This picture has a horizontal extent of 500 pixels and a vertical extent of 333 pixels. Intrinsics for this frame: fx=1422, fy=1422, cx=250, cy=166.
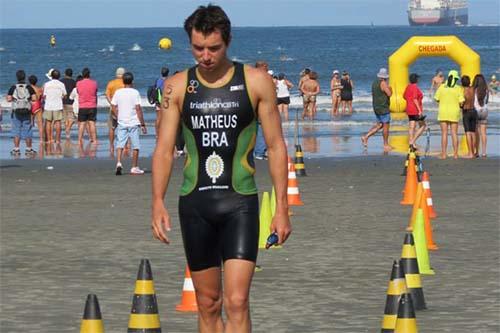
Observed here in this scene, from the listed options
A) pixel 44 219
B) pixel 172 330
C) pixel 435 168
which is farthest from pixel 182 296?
pixel 435 168

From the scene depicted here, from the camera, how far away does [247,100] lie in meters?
7.44

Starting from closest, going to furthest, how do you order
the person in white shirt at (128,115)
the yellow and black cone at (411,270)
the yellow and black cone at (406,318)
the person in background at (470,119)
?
the yellow and black cone at (406,318), the yellow and black cone at (411,270), the person in white shirt at (128,115), the person in background at (470,119)

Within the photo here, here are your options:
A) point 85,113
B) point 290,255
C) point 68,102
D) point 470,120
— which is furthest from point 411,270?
point 68,102

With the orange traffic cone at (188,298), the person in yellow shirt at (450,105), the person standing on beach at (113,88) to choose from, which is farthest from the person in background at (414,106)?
the orange traffic cone at (188,298)

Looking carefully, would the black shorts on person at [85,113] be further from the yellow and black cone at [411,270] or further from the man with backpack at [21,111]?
the yellow and black cone at [411,270]

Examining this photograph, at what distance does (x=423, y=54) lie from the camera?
143 ft

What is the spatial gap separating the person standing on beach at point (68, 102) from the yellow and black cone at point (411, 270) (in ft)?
73.3

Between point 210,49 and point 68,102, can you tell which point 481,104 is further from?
point 210,49

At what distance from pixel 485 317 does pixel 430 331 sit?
0.66 meters

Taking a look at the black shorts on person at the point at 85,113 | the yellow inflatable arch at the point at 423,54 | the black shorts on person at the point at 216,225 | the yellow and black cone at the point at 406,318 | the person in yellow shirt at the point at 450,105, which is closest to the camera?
the yellow and black cone at the point at 406,318

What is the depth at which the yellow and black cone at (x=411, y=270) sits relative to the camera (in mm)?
9922

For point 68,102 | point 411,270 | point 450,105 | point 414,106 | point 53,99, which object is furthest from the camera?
point 68,102

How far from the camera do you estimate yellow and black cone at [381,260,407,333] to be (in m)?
8.36

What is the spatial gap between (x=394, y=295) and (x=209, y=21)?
2094 millimetres
